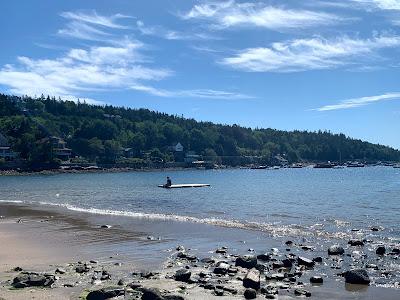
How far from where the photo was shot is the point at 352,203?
52.9 meters

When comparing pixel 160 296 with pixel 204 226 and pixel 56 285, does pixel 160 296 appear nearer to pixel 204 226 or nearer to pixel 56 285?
pixel 56 285

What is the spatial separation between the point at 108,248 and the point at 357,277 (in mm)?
12953

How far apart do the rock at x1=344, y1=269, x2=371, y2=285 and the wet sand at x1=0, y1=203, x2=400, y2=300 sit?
0.38m

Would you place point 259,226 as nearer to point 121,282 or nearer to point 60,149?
point 121,282

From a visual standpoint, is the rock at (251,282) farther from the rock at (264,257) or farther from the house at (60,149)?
the house at (60,149)

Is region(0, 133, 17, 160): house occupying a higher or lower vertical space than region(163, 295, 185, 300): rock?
higher

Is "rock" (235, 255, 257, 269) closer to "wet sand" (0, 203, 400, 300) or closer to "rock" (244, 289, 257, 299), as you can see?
"wet sand" (0, 203, 400, 300)

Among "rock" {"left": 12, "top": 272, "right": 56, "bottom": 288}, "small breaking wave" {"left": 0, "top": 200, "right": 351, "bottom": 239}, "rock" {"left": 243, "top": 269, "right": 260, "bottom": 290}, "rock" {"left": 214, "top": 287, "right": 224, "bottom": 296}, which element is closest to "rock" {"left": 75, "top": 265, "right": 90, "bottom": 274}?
"rock" {"left": 12, "top": 272, "right": 56, "bottom": 288}

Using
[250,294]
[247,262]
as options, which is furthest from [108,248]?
[250,294]

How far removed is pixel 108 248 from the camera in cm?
2484

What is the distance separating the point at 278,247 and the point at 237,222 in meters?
11.8

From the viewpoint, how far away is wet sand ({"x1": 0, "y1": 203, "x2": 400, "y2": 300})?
52.5 feet

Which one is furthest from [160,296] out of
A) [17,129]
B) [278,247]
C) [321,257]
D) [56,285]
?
[17,129]

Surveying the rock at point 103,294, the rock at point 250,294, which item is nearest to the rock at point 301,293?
the rock at point 250,294
